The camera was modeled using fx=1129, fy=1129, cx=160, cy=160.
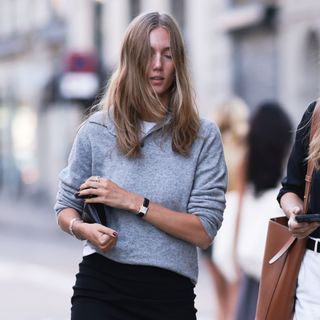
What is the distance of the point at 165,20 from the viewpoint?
13.7 feet

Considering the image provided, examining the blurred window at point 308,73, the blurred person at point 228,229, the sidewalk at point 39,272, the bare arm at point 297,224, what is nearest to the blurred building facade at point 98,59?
the blurred window at point 308,73

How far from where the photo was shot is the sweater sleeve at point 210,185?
409cm

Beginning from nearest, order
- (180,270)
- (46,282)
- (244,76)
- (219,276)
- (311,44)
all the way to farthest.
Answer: (180,270), (219,276), (46,282), (311,44), (244,76)

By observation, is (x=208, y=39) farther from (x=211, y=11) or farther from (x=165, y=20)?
(x=165, y=20)

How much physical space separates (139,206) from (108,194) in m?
0.12

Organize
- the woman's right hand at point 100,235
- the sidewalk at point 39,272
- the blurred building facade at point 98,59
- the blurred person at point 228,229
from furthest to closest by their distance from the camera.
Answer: the blurred building facade at point 98,59
the sidewalk at point 39,272
the blurred person at point 228,229
the woman's right hand at point 100,235

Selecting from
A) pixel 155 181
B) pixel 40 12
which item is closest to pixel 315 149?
pixel 155 181

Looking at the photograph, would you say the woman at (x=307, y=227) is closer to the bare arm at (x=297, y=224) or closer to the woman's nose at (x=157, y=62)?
the bare arm at (x=297, y=224)

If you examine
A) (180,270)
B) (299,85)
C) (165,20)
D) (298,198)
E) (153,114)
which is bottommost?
(180,270)

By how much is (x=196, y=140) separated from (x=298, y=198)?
0.43m

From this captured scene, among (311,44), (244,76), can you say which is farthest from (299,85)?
(244,76)

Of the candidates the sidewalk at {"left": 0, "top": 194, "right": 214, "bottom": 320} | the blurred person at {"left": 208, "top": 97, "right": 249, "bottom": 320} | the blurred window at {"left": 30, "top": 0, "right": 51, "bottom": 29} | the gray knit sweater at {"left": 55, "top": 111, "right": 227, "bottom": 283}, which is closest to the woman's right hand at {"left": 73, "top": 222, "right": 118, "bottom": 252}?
the gray knit sweater at {"left": 55, "top": 111, "right": 227, "bottom": 283}

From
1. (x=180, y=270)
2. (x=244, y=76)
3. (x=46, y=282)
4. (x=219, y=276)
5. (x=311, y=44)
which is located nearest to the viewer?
(x=180, y=270)

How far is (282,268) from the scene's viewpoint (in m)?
4.02
